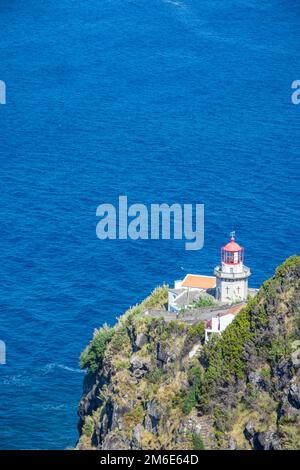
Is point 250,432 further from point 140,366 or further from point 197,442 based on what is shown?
point 140,366

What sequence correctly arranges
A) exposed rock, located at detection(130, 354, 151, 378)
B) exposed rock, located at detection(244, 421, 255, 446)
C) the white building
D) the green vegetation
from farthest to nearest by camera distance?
exposed rock, located at detection(130, 354, 151, 378) < the white building < the green vegetation < exposed rock, located at detection(244, 421, 255, 446)

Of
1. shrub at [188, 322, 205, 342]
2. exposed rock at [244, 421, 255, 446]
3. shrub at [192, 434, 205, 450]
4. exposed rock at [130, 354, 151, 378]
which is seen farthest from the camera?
exposed rock at [130, 354, 151, 378]

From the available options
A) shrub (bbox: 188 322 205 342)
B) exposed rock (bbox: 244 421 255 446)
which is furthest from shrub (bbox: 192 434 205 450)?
shrub (bbox: 188 322 205 342)

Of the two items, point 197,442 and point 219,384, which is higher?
point 219,384

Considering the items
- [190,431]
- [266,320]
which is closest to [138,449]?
[190,431]

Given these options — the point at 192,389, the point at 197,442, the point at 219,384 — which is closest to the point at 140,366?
the point at 192,389

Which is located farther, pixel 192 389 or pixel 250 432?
pixel 192 389

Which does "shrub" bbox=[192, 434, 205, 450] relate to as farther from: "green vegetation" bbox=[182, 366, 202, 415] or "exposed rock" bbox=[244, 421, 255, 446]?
"exposed rock" bbox=[244, 421, 255, 446]
